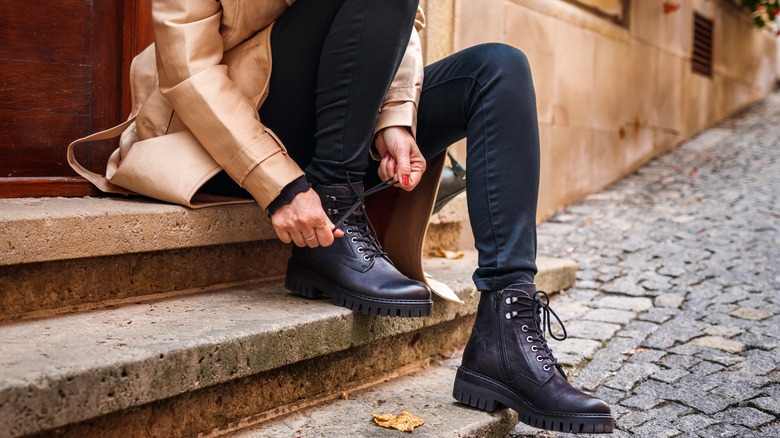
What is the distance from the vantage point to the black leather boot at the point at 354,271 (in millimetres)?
1955

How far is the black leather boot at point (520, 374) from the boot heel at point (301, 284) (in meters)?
0.47

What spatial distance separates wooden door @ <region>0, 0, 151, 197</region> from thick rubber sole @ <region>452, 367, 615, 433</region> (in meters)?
1.37

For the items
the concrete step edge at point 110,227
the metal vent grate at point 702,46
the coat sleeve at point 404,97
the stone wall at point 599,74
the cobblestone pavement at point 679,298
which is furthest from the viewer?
the metal vent grate at point 702,46

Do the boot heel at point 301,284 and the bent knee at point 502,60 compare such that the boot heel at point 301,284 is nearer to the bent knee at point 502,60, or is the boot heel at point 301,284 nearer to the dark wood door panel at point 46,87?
the bent knee at point 502,60

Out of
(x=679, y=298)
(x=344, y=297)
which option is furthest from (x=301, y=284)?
(x=679, y=298)

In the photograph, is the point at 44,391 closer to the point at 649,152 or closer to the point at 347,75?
the point at 347,75

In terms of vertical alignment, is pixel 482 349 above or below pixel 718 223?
below

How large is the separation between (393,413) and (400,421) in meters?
0.11

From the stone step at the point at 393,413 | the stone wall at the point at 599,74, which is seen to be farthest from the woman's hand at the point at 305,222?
the stone wall at the point at 599,74

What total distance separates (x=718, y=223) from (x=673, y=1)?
3099 millimetres

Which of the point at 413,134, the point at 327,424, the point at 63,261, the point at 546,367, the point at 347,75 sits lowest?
the point at 327,424

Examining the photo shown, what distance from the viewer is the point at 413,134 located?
86.4 inches

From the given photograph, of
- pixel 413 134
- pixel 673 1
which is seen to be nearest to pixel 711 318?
pixel 413 134

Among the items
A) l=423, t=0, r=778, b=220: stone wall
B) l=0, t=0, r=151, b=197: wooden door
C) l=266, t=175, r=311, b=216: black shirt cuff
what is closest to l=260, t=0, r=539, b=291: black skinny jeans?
l=266, t=175, r=311, b=216: black shirt cuff
